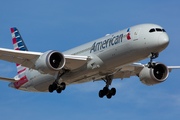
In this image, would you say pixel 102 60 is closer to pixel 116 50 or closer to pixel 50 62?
pixel 116 50

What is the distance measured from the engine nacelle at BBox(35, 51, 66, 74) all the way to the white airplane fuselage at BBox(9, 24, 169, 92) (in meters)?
2.63

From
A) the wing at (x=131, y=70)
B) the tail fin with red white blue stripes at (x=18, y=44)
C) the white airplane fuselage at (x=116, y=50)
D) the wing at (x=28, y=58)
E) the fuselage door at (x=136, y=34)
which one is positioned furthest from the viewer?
the tail fin with red white blue stripes at (x=18, y=44)

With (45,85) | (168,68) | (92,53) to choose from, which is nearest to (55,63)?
(92,53)

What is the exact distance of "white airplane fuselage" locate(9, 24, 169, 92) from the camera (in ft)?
95.5

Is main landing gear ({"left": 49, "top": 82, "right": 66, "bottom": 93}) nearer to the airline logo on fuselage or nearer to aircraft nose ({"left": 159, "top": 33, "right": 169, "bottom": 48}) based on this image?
the airline logo on fuselage

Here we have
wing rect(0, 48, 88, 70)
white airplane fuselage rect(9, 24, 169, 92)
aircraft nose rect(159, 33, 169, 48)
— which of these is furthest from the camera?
wing rect(0, 48, 88, 70)

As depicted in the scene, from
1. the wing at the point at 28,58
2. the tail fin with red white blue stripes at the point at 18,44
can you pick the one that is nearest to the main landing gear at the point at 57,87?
the wing at the point at 28,58

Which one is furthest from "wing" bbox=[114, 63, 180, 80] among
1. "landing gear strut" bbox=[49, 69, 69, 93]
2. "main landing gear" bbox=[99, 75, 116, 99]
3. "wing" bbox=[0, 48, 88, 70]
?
"landing gear strut" bbox=[49, 69, 69, 93]

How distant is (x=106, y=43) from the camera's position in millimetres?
31578

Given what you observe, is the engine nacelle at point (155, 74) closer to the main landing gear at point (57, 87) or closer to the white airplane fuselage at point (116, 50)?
the white airplane fuselage at point (116, 50)

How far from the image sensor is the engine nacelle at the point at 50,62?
99.9ft

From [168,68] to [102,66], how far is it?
441 inches

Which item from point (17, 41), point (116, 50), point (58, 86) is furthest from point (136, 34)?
point (17, 41)

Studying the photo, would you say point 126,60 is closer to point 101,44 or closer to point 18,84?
point 101,44
